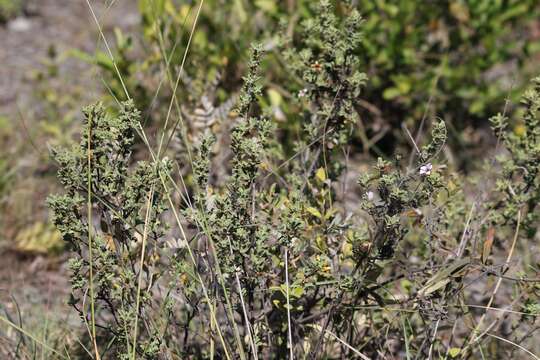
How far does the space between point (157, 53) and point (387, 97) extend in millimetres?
1099

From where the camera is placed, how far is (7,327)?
2.60 meters

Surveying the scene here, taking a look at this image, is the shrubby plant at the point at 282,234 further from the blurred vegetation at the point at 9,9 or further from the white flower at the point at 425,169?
the blurred vegetation at the point at 9,9

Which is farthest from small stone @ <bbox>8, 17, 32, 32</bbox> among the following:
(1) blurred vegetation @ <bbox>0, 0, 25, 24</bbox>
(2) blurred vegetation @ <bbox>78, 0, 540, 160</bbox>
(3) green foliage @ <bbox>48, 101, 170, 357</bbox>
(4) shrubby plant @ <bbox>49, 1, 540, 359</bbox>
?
(3) green foliage @ <bbox>48, 101, 170, 357</bbox>

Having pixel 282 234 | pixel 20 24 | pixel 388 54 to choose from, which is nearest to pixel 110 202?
pixel 282 234

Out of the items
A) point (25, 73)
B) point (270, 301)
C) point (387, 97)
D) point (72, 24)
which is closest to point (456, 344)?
point (270, 301)

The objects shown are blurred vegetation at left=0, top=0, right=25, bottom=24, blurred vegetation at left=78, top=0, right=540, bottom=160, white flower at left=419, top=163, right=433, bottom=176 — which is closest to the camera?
white flower at left=419, top=163, right=433, bottom=176

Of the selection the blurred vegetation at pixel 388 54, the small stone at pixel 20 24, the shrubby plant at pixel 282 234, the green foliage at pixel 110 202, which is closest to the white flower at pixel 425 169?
the shrubby plant at pixel 282 234

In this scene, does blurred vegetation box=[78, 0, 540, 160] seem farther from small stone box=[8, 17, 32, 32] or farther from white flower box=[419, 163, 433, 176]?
white flower box=[419, 163, 433, 176]

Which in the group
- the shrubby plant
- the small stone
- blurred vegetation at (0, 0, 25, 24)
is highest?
blurred vegetation at (0, 0, 25, 24)

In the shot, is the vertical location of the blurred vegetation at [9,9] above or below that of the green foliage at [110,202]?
above

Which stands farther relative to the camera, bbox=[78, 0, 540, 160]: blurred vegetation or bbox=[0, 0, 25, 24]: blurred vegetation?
bbox=[0, 0, 25, 24]: blurred vegetation

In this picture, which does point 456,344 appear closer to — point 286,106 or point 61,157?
point 286,106

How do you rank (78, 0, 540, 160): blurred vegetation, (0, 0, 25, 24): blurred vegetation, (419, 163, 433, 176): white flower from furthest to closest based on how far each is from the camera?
(0, 0, 25, 24): blurred vegetation
(78, 0, 540, 160): blurred vegetation
(419, 163, 433, 176): white flower

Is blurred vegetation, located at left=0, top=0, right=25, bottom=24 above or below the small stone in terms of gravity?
above
